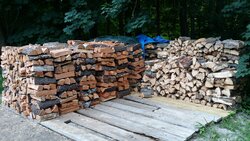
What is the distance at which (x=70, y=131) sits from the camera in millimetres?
3648

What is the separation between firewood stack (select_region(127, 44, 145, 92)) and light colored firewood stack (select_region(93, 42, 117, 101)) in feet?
1.68

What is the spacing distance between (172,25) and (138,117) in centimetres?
465

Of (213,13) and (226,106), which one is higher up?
(213,13)

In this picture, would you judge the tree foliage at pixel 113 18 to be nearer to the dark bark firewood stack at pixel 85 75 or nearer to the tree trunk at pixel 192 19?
the tree trunk at pixel 192 19

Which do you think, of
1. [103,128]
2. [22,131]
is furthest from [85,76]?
[22,131]

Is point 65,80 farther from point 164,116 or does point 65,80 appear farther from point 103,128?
point 164,116

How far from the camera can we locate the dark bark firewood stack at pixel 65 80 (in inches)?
164

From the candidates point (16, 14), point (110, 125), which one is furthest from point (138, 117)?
point (16, 14)

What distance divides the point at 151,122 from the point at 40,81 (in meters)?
1.64

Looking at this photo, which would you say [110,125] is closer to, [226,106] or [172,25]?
[226,106]

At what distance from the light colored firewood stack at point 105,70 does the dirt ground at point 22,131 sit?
4.15 feet

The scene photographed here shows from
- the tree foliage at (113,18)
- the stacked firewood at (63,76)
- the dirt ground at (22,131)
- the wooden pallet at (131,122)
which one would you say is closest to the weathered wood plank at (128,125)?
the wooden pallet at (131,122)

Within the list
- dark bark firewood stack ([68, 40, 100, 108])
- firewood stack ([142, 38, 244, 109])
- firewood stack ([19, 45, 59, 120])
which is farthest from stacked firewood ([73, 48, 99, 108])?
firewood stack ([142, 38, 244, 109])

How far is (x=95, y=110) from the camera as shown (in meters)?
4.46
